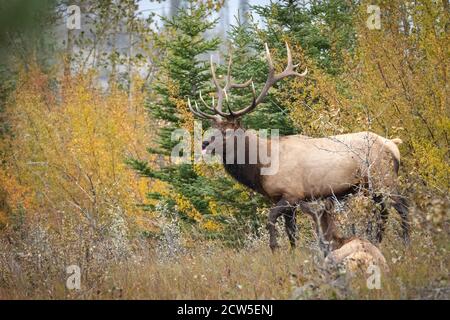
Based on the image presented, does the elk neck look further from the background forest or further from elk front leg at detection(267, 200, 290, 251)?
the background forest

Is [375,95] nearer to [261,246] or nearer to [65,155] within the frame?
[261,246]

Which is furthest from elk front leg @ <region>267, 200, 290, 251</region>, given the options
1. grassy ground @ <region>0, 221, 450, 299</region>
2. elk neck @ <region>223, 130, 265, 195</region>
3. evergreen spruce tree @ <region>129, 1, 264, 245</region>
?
evergreen spruce tree @ <region>129, 1, 264, 245</region>

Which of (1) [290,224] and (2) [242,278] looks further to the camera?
(1) [290,224]

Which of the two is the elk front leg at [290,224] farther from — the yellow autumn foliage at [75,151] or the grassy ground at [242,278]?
the yellow autumn foliage at [75,151]

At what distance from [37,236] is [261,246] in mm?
2820

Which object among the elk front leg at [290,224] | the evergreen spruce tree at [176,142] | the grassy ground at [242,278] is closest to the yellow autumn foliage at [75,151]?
the evergreen spruce tree at [176,142]

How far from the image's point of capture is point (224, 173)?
469 inches

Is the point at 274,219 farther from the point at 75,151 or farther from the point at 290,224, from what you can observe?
the point at 75,151

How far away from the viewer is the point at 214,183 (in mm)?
11680

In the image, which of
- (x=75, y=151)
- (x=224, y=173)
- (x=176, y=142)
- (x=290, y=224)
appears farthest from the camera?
(x=75, y=151)

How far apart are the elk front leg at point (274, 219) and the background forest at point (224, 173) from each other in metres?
0.20

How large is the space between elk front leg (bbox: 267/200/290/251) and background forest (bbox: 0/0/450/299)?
0.20 meters

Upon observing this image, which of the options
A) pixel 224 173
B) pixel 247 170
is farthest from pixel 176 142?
pixel 247 170

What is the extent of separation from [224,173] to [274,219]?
3657 mm
